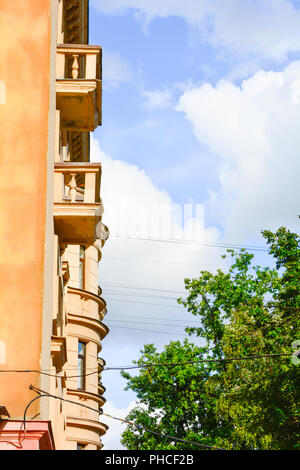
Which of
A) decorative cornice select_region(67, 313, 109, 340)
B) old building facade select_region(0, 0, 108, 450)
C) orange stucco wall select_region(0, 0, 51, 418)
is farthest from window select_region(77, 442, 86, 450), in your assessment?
orange stucco wall select_region(0, 0, 51, 418)

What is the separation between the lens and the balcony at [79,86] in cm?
1544

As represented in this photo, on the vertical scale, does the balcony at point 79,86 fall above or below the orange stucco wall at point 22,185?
above

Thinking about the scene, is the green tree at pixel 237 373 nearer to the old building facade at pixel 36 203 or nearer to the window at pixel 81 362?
the window at pixel 81 362

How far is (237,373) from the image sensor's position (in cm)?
2853

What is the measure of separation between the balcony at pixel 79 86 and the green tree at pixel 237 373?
13592 millimetres

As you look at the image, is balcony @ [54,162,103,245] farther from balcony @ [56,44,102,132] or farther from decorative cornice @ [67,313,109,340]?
decorative cornice @ [67,313,109,340]

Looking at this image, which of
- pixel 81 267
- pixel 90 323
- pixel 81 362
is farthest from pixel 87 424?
pixel 81 267

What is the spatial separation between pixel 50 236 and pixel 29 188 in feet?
3.24

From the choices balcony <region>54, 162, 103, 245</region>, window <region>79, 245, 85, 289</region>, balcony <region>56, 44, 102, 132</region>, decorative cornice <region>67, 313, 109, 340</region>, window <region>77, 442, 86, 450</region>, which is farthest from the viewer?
window <region>79, 245, 85, 289</region>

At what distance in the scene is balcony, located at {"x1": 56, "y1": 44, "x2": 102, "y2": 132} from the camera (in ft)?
50.6

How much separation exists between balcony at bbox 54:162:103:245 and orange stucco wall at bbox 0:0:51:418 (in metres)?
0.91

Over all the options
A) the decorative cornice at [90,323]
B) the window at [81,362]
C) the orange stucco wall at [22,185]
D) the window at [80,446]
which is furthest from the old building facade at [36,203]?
the window at [81,362]
